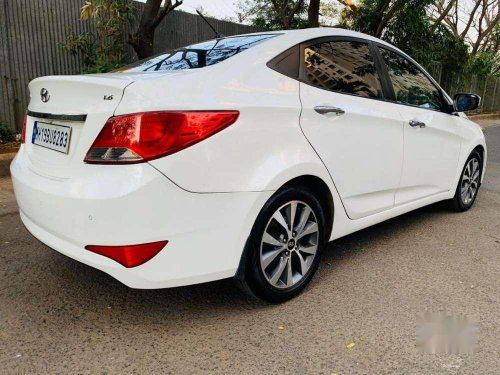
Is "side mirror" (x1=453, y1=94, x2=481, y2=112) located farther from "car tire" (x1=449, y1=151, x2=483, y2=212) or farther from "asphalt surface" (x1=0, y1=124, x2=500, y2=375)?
"asphalt surface" (x1=0, y1=124, x2=500, y2=375)

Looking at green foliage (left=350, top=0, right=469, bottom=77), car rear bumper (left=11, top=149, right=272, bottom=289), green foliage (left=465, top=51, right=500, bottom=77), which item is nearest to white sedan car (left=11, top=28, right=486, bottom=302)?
car rear bumper (left=11, top=149, right=272, bottom=289)

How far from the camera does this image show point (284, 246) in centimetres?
275

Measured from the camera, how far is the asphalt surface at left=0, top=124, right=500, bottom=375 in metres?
2.24

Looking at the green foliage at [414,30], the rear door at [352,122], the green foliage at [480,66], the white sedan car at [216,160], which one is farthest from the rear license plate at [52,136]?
the green foliage at [480,66]

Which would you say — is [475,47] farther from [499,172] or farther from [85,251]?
[85,251]

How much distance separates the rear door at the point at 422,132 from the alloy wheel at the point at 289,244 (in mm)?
1115

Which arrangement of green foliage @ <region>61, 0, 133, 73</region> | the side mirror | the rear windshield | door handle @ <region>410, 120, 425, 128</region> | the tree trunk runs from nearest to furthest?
the rear windshield < door handle @ <region>410, 120, 425, 128</region> < the side mirror < green foliage @ <region>61, 0, 133, 73</region> < the tree trunk

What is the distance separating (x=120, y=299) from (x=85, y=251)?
66 centimetres

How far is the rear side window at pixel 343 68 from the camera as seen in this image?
2.96 meters

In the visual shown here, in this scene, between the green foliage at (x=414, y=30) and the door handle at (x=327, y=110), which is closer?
the door handle at (x=327, y=110)

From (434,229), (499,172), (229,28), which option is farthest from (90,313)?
(229,28)

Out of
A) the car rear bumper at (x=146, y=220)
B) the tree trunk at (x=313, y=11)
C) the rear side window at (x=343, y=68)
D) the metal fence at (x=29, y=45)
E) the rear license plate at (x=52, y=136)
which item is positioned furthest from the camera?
the tree trunk at (x=313, y=11)

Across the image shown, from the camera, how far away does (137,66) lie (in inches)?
127

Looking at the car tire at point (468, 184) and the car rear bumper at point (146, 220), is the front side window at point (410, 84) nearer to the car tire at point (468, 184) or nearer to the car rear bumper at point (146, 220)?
the car tire at point (468, 184)
